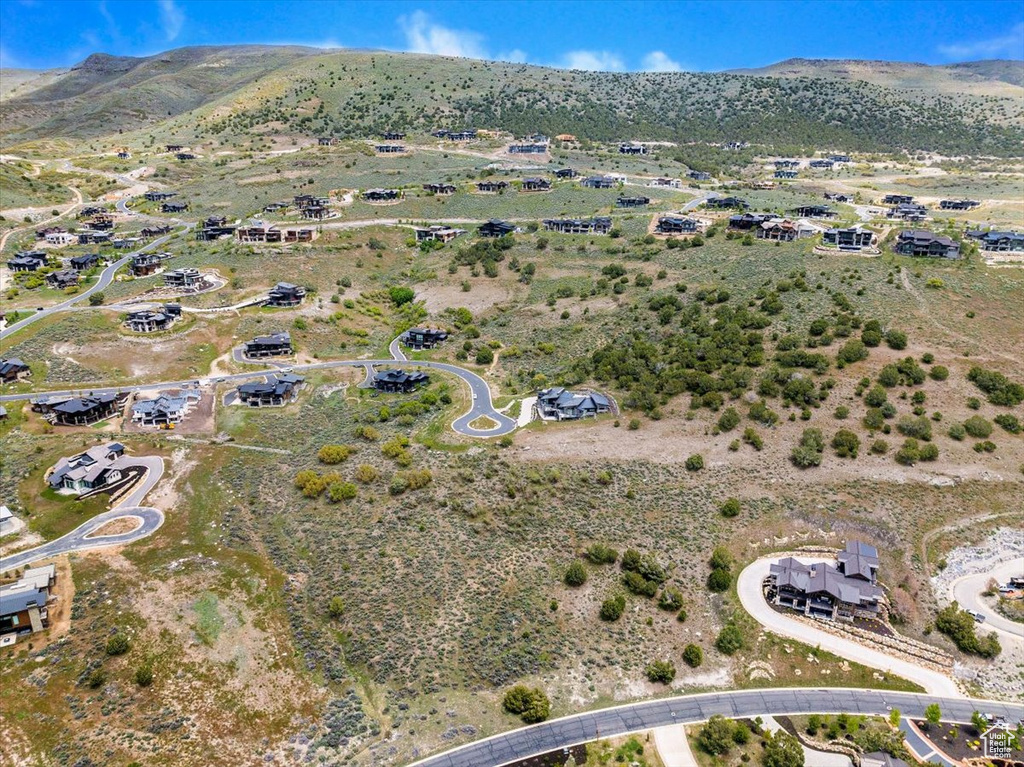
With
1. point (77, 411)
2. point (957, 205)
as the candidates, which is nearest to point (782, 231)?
point (957, 205)

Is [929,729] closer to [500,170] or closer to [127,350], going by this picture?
[127,350]

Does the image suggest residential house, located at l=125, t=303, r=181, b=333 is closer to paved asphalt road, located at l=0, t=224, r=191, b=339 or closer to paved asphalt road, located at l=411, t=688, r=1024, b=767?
paved asphalt road, located at l=0, t=224, r=191, b=339

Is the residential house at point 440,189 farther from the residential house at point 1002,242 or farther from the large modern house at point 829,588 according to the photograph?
the large modern house at point 829,588

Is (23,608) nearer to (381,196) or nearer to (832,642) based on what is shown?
(832,642)

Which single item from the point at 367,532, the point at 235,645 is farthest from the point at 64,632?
the point at 367,532

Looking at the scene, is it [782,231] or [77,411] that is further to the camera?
[782,231]

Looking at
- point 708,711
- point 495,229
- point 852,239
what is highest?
point 495,229
